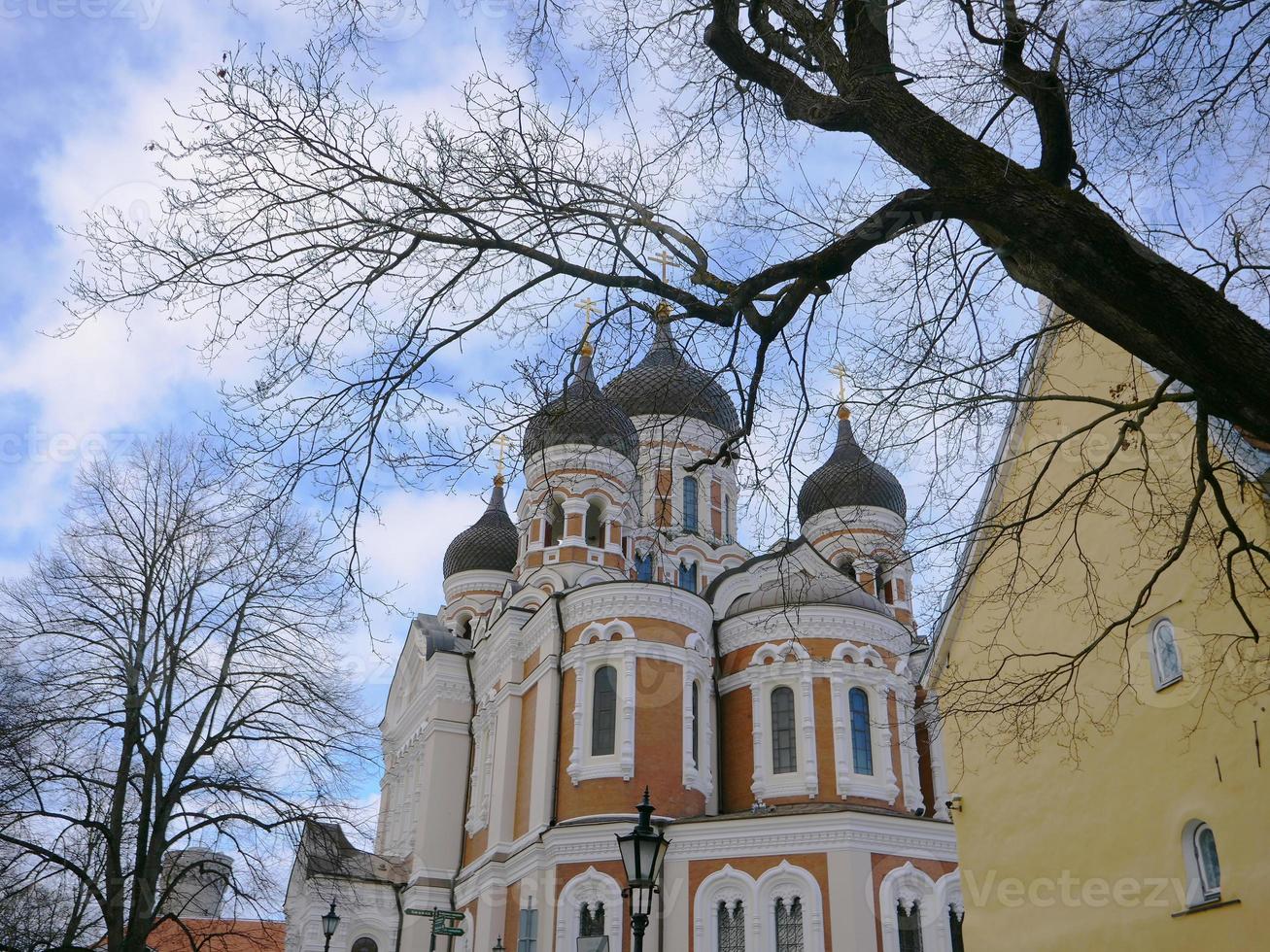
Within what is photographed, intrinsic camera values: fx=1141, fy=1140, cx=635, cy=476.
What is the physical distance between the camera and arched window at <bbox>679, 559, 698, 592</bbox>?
34.2 meters

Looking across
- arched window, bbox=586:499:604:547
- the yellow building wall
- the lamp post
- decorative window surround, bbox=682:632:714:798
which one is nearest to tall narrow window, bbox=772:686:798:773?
decorative window surround, bbox=682:632:714:798

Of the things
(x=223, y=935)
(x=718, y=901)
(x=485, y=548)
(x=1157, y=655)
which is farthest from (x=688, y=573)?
(x=1157, y=655)

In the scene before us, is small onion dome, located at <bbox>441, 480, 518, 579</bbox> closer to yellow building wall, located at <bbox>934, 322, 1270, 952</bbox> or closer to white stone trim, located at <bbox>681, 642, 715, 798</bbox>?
white stone trim, located at <bbox>681, 642, 715, 798</bbox>

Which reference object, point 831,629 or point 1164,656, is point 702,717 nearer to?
point 831,629

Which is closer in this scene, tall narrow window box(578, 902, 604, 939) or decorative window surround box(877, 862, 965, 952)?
decorative window surround box(877, 862, 965, 952)

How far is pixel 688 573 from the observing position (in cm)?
3456

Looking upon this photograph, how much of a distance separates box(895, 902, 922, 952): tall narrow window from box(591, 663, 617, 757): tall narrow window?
22.7 ft

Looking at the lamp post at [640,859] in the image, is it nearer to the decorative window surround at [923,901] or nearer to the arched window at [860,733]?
the decorative window surround at [923,901]

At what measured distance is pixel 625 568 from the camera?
3134cm

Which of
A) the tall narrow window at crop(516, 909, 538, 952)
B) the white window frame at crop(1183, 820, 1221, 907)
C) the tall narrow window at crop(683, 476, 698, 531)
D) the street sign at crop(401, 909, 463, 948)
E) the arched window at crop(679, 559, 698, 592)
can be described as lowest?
the white window frame at crop(1183, 820, 1221, 907)

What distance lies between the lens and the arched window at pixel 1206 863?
9266 millimetres

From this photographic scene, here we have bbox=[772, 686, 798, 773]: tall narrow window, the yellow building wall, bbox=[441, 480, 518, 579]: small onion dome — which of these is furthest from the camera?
bbox=[441, 480, 518, 579]: small onion dome

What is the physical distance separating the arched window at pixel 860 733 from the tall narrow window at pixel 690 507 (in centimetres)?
945

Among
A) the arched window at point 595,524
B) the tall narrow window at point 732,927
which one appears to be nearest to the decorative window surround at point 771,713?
the tall narrow window at point 732,927
